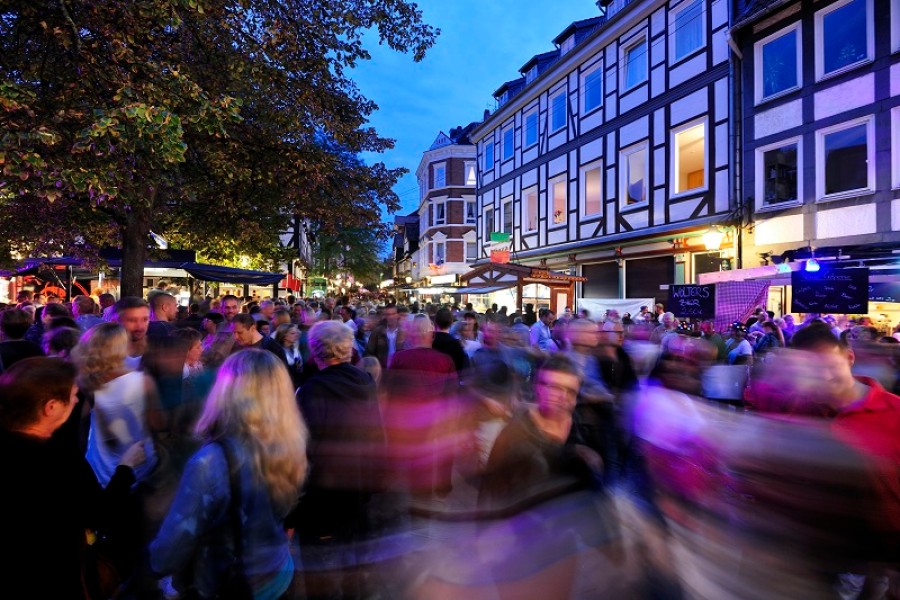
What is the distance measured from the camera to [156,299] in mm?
5668

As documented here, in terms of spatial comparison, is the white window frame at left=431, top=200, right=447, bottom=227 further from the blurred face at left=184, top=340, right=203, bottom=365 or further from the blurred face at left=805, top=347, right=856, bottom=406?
the blurred face at left=805, top=347, right=856, bottom=406

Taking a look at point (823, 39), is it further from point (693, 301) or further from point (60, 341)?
point (60, 341)

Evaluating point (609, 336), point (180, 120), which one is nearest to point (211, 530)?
point (609, 336)

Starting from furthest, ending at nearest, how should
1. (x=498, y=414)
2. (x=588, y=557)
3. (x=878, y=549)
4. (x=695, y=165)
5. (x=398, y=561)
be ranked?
1. (x=695, y=165)
2. (x=498, y=414)
3. (x=398, y=561)
4. (x=588, y=557)
5. (x=878, y=549)

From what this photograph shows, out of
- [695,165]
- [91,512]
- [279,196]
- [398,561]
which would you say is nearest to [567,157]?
[695,165]

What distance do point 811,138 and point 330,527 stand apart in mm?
13633

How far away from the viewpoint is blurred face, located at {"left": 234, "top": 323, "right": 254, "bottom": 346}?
17.4 ft

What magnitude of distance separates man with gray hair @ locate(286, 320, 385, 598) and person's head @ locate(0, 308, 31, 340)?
11.4 ft

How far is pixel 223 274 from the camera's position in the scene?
11969 mm

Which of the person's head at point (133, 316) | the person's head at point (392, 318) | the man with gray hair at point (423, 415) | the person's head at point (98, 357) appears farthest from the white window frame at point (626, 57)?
the person's head at point (98, 357)

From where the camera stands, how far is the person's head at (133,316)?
436cm

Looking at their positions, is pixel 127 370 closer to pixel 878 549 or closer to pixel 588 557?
pixel 588 557

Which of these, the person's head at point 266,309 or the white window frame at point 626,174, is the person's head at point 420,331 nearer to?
the person's head at point 266,309

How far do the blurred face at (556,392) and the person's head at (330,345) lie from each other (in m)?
1.22
